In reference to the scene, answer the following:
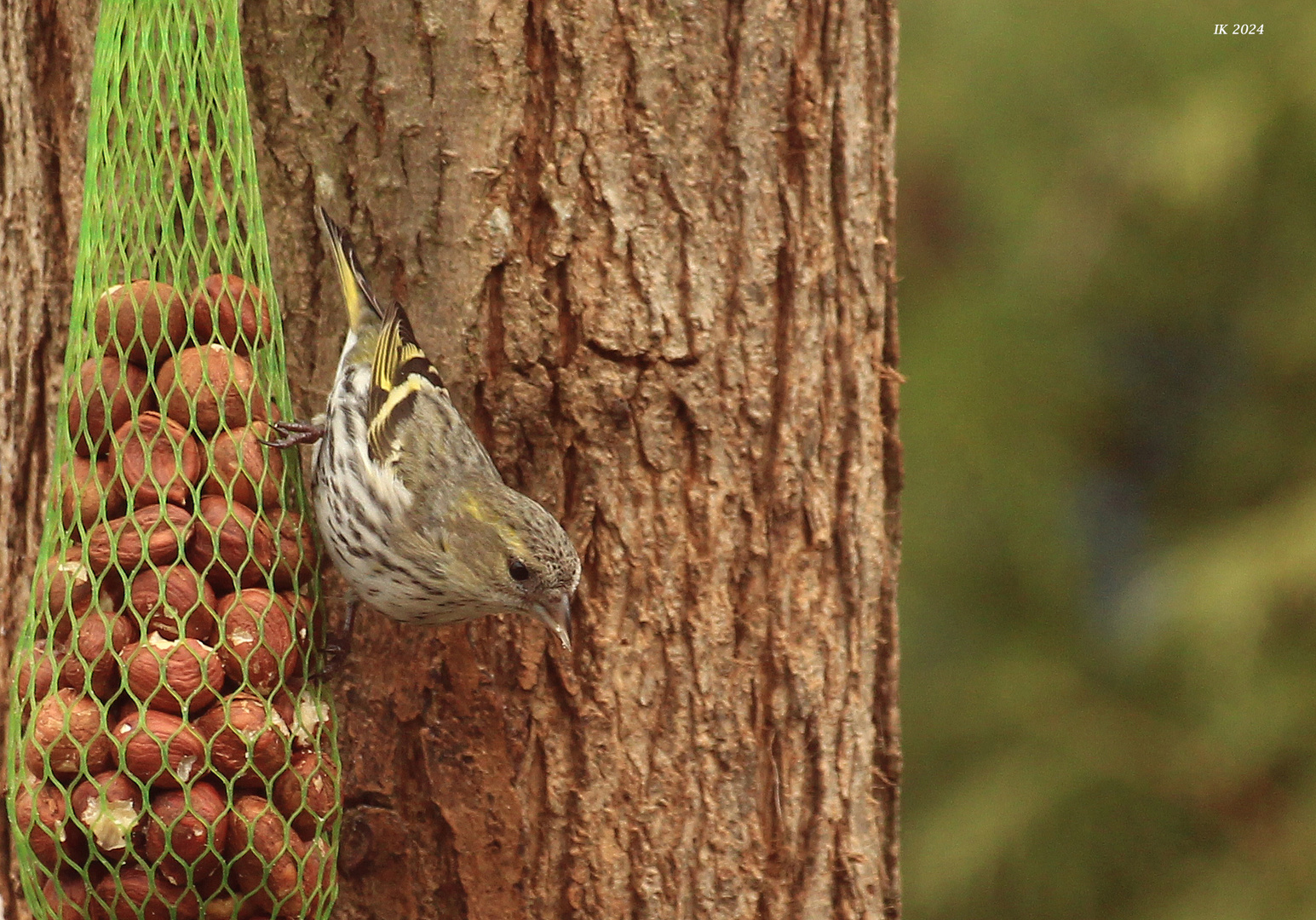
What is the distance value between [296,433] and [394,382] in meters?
0.38

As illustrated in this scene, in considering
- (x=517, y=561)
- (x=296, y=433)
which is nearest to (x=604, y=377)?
(x=517, y=561)

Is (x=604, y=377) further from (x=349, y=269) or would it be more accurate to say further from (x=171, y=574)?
(x=171, y=574)

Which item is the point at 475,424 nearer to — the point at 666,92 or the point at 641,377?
the point at 641,377

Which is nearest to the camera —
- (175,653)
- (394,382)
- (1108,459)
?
(175,653)

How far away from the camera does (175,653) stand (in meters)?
3.13

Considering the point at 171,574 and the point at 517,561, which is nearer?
the point at 171,574

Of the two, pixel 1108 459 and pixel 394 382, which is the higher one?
pixel 394 382

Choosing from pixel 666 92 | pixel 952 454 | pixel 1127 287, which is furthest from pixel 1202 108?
pixel 666 92

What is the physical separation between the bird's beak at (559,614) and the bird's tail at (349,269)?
2.56 ft

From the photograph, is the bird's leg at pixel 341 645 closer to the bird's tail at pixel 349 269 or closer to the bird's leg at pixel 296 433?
Answer: the bird's leg at pixel 296 433

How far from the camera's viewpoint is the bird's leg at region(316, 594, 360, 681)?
3.60 m

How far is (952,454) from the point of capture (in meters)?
9.04

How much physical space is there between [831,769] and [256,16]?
2.28 meters

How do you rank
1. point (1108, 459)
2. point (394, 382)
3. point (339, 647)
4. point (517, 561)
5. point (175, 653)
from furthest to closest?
point (1108, 459), point (394, 382), point (339, 647), point (517, 561), point (175, 653)
